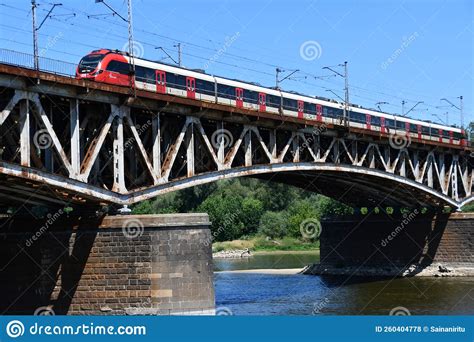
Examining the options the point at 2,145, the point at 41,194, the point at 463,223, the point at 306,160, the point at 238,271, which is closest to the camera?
the point at 2,145

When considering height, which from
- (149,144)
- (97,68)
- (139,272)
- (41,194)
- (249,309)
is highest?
(97,68)

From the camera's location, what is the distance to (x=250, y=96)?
45.8 metres

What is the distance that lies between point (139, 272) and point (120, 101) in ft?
23.1

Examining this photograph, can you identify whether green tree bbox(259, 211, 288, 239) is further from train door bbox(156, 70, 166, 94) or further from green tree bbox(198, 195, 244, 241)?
train door bbox(156, 70, 166, 94)

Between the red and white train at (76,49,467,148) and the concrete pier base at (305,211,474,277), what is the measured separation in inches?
284

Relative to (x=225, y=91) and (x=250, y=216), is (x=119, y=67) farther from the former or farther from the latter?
(x=250, y=216)

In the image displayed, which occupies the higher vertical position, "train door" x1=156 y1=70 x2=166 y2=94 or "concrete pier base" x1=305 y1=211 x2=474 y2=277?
"train door" x1=156 y1=70 x2=166 y2=94

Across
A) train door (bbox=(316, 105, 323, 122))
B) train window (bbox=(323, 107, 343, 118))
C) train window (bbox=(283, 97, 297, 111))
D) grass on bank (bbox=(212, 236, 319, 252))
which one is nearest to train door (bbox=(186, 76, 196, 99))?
train window (bbox=(283, 97, 297, 111))

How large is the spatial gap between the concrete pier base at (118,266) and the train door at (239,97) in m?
13.1

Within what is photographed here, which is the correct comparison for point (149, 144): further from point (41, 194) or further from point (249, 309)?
point (249, 309)

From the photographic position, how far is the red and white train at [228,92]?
35.7m

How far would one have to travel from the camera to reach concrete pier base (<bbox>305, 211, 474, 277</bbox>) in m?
64.6

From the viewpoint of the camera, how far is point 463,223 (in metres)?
64.7

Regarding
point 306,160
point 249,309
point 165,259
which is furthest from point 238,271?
point 165,259
